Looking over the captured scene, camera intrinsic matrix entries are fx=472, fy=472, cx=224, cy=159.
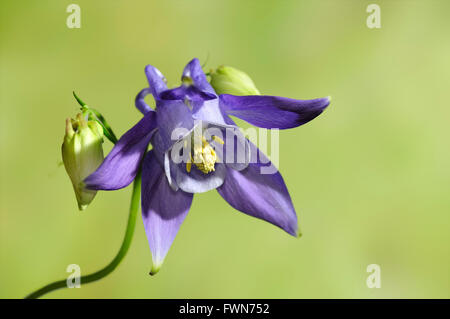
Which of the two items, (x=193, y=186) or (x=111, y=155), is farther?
(x=193, y=186)

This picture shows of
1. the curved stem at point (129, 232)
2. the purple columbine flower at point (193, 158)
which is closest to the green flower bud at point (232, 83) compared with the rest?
the purple columbine flower at point (193, 158)

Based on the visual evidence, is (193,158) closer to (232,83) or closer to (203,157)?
(203,157)

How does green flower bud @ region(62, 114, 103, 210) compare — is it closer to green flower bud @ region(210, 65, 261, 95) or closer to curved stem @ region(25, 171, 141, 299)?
curved stem @ region(25, 171, 141, 299)

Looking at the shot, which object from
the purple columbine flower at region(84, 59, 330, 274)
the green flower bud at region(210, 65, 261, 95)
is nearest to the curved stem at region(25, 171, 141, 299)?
the purple columbine flower at region(84, 59, 330, 274)

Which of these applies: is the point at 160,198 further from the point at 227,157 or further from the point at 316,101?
the point at 316,101

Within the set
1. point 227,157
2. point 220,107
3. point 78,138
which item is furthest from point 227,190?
point 78,138

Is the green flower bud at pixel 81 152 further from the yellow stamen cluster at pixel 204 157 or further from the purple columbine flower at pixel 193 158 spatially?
the yellow stamen cluster at pixel 204 157
